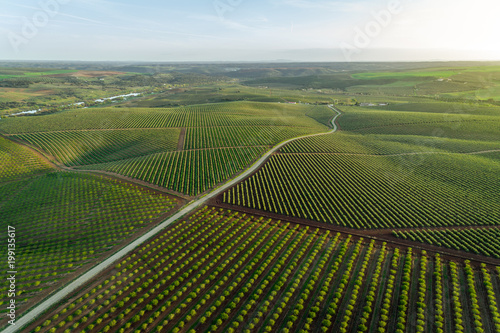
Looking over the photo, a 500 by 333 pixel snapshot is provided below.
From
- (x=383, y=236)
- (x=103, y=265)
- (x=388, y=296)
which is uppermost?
(x=383, y=236)

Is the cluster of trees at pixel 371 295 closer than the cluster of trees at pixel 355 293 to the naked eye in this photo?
No

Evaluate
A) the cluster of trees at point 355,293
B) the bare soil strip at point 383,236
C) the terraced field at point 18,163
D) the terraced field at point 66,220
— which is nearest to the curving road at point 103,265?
the terraced field at point 66,220

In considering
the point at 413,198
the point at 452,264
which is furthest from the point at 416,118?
the point at 452,264

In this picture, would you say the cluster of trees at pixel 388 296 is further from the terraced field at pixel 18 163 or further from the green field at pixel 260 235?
the terraced field at pixel 18 163

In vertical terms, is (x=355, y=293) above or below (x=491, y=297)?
below

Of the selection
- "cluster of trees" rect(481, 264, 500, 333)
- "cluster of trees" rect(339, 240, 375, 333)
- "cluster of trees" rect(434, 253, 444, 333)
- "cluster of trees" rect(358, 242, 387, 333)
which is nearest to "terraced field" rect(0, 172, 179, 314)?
"cluster of trees" rect(339, 240, 375, 333)

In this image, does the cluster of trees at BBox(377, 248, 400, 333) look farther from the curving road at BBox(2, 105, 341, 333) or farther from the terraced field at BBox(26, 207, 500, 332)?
the curving road at BBox(2, 105, 341, 333)

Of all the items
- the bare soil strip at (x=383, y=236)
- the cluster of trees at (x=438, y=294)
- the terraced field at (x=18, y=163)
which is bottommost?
the cluster of trees at (x=438, y=294)

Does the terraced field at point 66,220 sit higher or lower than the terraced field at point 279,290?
higher

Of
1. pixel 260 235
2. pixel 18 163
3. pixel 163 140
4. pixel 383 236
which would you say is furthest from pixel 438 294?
pixel 18 163

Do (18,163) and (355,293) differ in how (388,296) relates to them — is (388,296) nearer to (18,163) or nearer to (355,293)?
(355,293)

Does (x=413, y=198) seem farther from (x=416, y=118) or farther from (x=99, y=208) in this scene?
(x=416, y=118)
